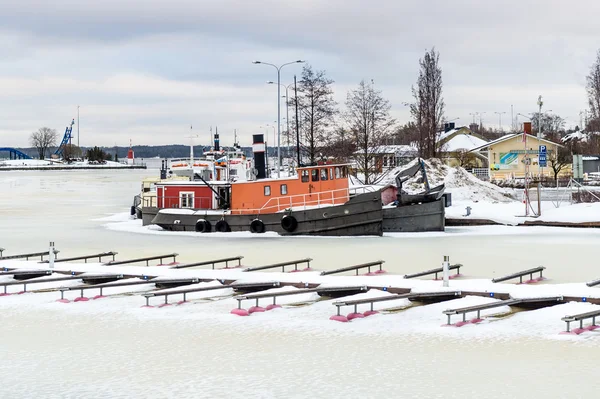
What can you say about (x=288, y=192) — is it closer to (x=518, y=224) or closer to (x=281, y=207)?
(x=281, y=207)

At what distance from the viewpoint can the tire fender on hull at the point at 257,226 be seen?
3216 centimetres

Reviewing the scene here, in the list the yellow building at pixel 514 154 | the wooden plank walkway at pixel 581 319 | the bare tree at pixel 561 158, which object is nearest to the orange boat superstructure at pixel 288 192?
the wooden plank walkway at pixel 581 319

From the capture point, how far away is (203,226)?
110 feet

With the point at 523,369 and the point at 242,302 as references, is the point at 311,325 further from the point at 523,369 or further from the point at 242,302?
the point at 523,369

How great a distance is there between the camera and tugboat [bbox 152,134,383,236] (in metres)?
31.2

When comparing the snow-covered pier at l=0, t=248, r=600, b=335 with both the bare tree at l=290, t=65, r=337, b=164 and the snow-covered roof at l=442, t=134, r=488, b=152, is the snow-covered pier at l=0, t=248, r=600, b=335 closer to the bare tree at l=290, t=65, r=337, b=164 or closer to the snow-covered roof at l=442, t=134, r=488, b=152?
the bare tree at l=290, t=65, r=337, b=164

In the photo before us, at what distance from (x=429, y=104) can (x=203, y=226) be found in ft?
97.3

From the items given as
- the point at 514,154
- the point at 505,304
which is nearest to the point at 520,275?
the point at 505,304

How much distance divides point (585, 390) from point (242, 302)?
785 centimetres

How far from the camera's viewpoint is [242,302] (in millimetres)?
16078

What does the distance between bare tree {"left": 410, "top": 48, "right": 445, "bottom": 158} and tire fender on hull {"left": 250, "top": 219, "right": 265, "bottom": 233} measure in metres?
27.8

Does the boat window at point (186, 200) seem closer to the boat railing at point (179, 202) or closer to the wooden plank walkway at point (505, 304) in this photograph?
the boat railing at point (179, 202)

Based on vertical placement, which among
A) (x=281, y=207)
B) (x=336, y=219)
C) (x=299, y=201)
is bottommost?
(x=336, y=219)

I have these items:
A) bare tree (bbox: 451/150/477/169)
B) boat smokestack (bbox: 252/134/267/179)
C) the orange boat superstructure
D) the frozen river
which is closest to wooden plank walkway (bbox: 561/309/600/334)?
the frozen river
